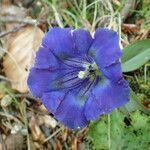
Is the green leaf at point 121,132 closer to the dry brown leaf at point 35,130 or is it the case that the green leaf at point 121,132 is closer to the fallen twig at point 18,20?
the dry brown leaf at point 35,130

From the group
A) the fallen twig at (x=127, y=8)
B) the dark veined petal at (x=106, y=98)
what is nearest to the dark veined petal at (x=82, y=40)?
the dark veined petal at (x=106, y=98)

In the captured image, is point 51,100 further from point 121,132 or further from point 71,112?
point 121,132

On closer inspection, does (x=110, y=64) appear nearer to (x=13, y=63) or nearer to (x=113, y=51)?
(x=113, y=51)

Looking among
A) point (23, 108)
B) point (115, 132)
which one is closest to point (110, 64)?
point (115, 132)

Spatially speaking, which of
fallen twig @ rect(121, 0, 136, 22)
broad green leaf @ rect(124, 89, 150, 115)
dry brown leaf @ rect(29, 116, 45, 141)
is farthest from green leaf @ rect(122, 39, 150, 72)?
dry brown leaf @ rect(29, 116, 45, 141)

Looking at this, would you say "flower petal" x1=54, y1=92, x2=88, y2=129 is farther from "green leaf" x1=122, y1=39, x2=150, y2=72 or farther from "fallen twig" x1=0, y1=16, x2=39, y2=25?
"fallen twig" x1=0, y1=16, x2=39, y2=25
